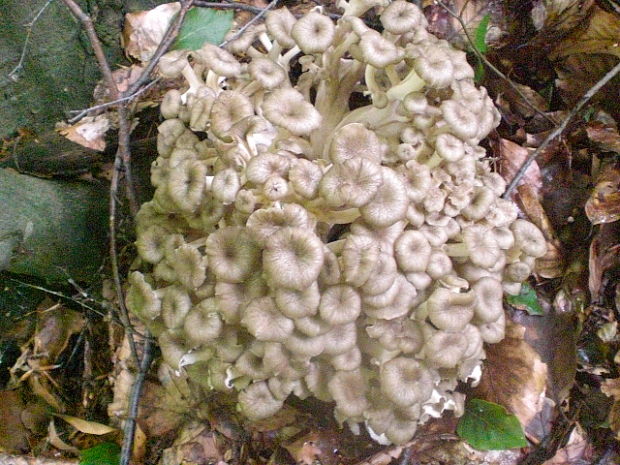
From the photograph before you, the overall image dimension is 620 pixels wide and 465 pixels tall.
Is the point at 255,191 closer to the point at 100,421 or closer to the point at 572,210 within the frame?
the point at 100,421

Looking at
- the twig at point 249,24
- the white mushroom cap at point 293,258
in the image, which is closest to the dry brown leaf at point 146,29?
the twig at point 249,24

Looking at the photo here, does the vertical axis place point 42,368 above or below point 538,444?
above

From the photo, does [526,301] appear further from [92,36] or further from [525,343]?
[92,36]

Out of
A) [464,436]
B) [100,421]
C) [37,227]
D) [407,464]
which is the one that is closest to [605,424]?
[464,436]

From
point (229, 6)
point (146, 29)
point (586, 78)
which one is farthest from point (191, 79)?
point (586, 78)

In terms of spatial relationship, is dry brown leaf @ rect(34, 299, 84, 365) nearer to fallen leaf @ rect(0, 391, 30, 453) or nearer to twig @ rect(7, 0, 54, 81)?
fallen leaf @ rect(0, 391, 30, 453)

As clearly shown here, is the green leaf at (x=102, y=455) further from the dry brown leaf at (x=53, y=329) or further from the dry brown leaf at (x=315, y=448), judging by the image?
the dry brown leaf at (x=315, y=448)

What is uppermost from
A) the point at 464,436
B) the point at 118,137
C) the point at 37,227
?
the point at 118,137
